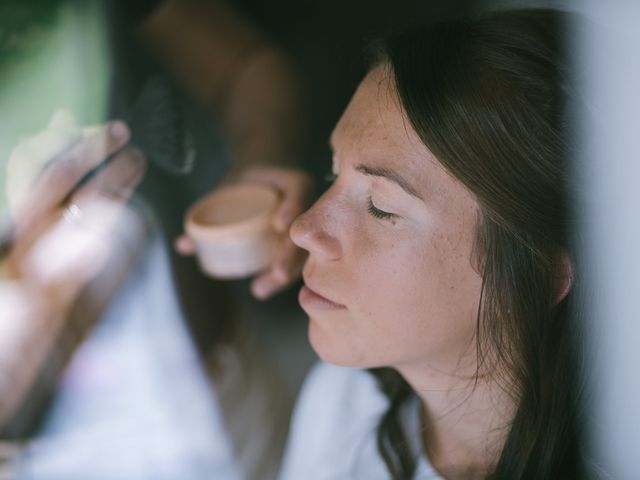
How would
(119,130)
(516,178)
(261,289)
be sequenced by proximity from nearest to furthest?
(516,178) → (119,130) → (261,289)

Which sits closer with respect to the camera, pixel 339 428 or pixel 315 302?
pixel 315 302

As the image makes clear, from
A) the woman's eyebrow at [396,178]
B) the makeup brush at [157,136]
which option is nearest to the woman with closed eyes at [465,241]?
the woman's eyebrow at [396,178]

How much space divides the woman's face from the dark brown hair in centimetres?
1

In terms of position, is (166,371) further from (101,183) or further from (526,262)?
(526,262)

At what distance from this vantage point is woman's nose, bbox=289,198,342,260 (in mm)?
552

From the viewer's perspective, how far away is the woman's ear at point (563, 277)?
508mm

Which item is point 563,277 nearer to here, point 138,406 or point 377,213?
point 377,213

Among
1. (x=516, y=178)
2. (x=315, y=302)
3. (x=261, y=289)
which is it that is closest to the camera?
(x=516, y=178)

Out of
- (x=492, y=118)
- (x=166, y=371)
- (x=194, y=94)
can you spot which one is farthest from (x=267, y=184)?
(x=492, y=118)

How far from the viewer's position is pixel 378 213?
53 centimetres

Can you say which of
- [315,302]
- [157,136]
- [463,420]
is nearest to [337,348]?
[315,302]

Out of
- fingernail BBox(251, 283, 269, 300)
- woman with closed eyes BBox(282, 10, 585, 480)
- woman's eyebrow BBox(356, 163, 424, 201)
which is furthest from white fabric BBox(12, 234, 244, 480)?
woman's eyebrow BBox(356, 163, 424, 201)

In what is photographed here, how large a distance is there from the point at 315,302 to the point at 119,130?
1.01 feet

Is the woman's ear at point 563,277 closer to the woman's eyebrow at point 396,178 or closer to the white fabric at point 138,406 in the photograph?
the woman's eyebrow at point 396,178
